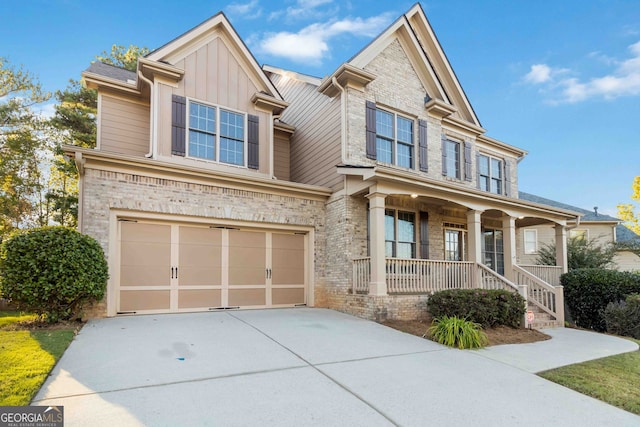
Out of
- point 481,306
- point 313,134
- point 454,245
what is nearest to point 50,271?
point 313,134

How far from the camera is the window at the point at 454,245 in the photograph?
13.3m

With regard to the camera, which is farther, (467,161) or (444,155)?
(467,161)

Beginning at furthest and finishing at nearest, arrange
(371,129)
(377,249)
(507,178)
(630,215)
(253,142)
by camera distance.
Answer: (630,215), (507,178), (371,129), (253,142), (377,249)

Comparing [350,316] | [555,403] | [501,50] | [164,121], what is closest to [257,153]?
[164,121]

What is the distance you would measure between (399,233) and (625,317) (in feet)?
19.9

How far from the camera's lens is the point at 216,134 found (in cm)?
1078

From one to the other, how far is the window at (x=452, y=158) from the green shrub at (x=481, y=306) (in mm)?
6038

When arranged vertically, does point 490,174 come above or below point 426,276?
above

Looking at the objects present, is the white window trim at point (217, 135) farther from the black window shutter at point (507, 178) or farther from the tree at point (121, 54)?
the tree at point (121, 54)

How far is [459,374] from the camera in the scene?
521 cm

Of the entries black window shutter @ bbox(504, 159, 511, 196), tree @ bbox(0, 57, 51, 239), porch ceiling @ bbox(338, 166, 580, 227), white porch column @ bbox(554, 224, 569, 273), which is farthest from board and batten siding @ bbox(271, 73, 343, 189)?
tree @ bbox(0, 57, 51, 239)

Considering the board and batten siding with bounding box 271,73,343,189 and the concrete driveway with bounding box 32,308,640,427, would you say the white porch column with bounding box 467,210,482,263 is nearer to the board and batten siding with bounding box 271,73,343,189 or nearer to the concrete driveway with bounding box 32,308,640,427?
the board and batten siding with bounding box 271,73,343,189

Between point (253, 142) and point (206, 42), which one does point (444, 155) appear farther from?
point (206, 42)

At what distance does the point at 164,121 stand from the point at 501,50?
15058mm
